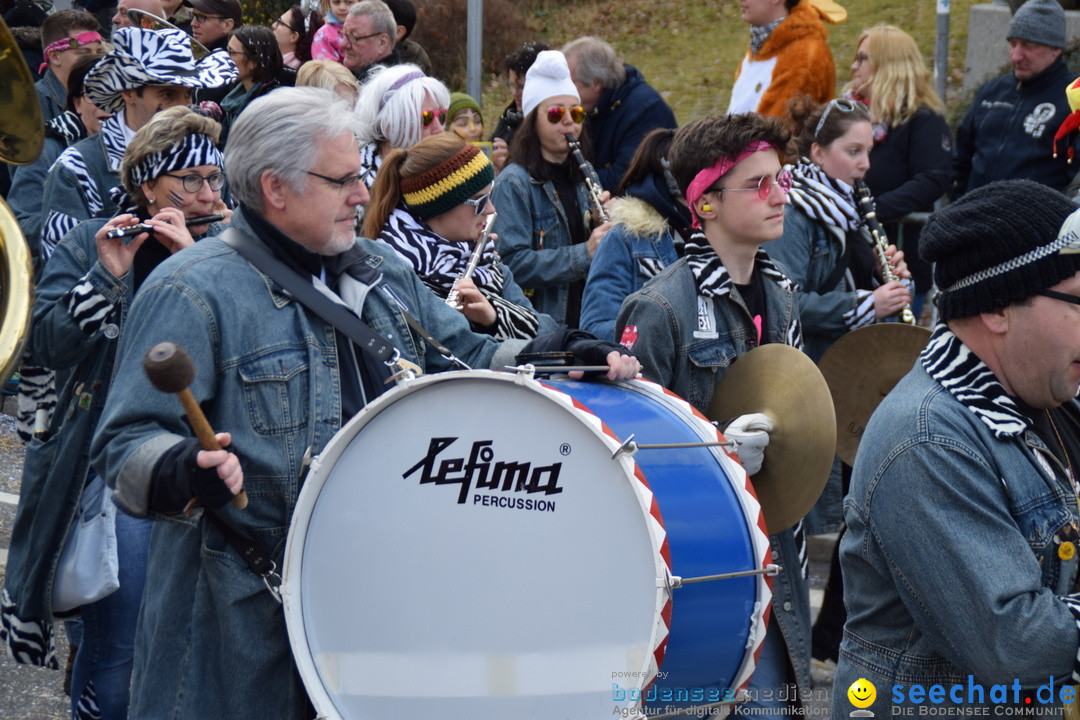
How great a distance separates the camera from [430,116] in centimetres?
510

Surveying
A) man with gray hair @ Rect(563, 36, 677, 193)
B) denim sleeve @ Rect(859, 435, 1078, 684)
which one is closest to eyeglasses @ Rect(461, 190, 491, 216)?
denim sleeve @ Rect(859, 435, 1078, 684)

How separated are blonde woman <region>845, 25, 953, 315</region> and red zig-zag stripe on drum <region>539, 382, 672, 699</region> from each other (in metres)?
4.17

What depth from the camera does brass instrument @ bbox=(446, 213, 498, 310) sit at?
3975 millimetres

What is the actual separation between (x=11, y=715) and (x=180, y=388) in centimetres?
257

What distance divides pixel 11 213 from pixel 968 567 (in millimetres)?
2080

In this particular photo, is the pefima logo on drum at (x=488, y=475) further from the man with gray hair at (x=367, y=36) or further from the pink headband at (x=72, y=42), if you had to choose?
the pink headband at (x=72, y=42)

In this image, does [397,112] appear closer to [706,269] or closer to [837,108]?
[837,108]

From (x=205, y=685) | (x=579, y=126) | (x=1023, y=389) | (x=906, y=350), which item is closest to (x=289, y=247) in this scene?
(x=205, y=685)

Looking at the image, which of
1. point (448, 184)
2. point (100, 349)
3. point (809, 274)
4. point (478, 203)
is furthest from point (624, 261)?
point (100, 349)

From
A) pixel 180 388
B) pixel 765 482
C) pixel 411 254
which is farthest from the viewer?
pixel 411 254

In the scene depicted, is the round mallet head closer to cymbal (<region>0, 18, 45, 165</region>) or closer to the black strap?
the black strap

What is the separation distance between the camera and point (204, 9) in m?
8.12

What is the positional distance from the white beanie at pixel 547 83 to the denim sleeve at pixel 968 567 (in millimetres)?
3611

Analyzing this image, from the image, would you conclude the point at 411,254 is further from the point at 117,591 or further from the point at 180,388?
the point at 180,388
